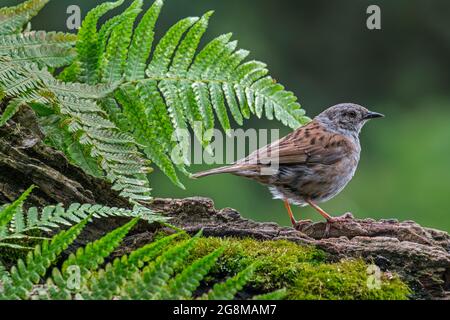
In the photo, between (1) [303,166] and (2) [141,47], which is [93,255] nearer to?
(2) [141,47]

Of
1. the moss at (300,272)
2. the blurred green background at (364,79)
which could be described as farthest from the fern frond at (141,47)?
the blurred green background at (364,79)

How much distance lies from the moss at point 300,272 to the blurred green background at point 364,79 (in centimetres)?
551

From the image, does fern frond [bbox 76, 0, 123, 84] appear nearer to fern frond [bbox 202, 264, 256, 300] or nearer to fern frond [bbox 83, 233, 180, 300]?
fern frond [bbox 83, 233, 180, 300]

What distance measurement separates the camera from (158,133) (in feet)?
12.3

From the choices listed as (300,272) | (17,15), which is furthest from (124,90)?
(300,272)

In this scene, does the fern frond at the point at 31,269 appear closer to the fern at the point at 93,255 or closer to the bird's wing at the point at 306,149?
the fern at the point at 93,255

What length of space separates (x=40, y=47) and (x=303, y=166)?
3.60 meters

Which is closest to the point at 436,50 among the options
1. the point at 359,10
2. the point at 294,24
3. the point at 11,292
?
the point at 359,10

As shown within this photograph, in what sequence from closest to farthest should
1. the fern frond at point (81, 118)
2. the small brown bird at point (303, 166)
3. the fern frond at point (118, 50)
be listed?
1. the fern frond at point (81, 118)
2. the fern frond at point (118, 50)
3. the small brown bird at point (303, 166)

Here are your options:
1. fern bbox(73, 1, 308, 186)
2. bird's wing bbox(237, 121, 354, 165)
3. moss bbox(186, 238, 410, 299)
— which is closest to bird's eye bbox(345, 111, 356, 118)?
bird's wing bbox(237, 121, 354, 165)

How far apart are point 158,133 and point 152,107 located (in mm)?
140

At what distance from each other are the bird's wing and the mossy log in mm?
2591

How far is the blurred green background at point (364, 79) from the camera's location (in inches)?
380

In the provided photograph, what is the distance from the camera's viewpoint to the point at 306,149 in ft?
22.2
